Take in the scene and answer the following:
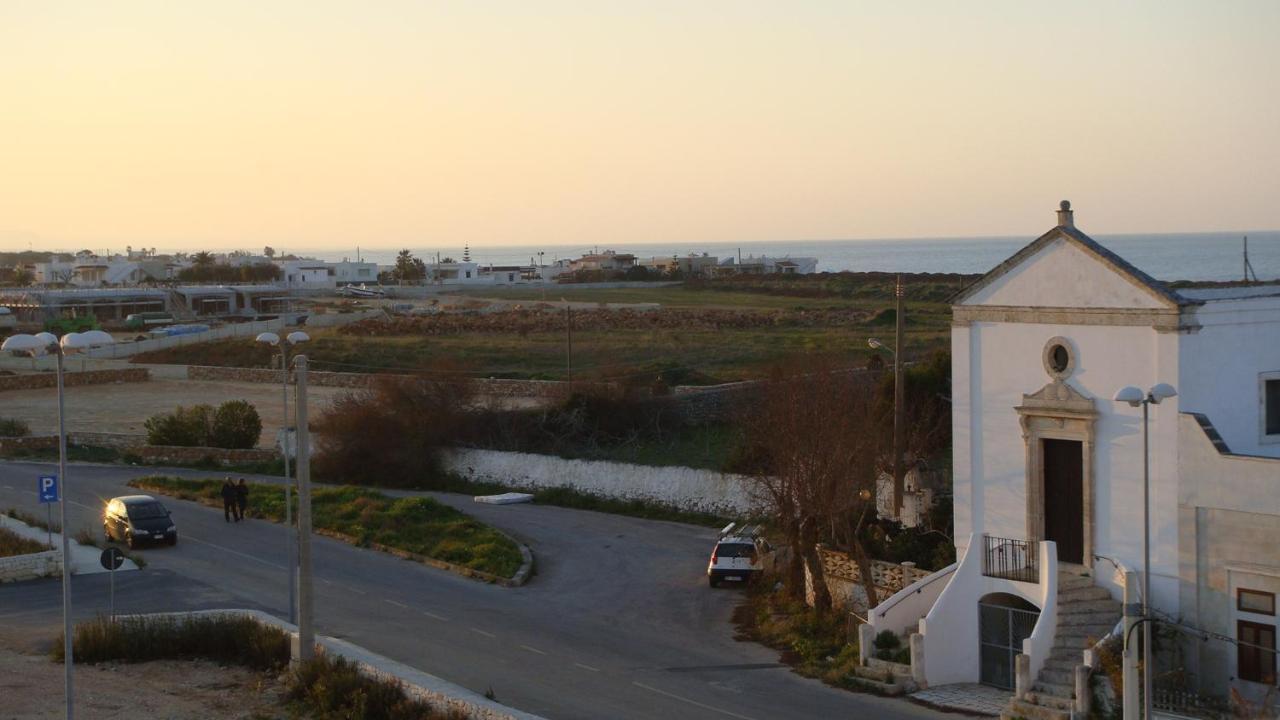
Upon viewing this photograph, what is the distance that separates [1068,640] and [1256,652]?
95.0 inches

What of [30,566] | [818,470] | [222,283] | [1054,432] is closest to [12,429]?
[30,566]

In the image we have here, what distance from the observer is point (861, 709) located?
18.8 metres

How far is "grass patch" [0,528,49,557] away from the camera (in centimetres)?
2798

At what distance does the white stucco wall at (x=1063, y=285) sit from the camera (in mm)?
19359

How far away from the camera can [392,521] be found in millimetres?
32406

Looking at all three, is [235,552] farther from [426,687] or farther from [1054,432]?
[1054,432]

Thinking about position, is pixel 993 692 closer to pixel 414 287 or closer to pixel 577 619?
pixel 577 619

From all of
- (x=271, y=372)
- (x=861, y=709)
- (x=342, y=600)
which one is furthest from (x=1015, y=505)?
(x=271, y=372)

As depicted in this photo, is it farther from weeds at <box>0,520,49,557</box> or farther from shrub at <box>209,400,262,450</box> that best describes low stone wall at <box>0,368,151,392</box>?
weeds at <box>0,520,49,557</box>

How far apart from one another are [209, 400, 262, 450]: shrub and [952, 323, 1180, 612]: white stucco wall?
30222mm

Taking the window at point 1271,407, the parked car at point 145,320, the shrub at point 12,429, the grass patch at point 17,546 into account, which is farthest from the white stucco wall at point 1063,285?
the parked car at point 145,320

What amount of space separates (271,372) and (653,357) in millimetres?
20026

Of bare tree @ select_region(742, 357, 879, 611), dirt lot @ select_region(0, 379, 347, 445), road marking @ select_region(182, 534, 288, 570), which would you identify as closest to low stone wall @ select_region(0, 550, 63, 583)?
road marking @ select_region(182, 534, 288, 570)

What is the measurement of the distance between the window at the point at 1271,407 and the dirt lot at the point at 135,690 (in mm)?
14967
